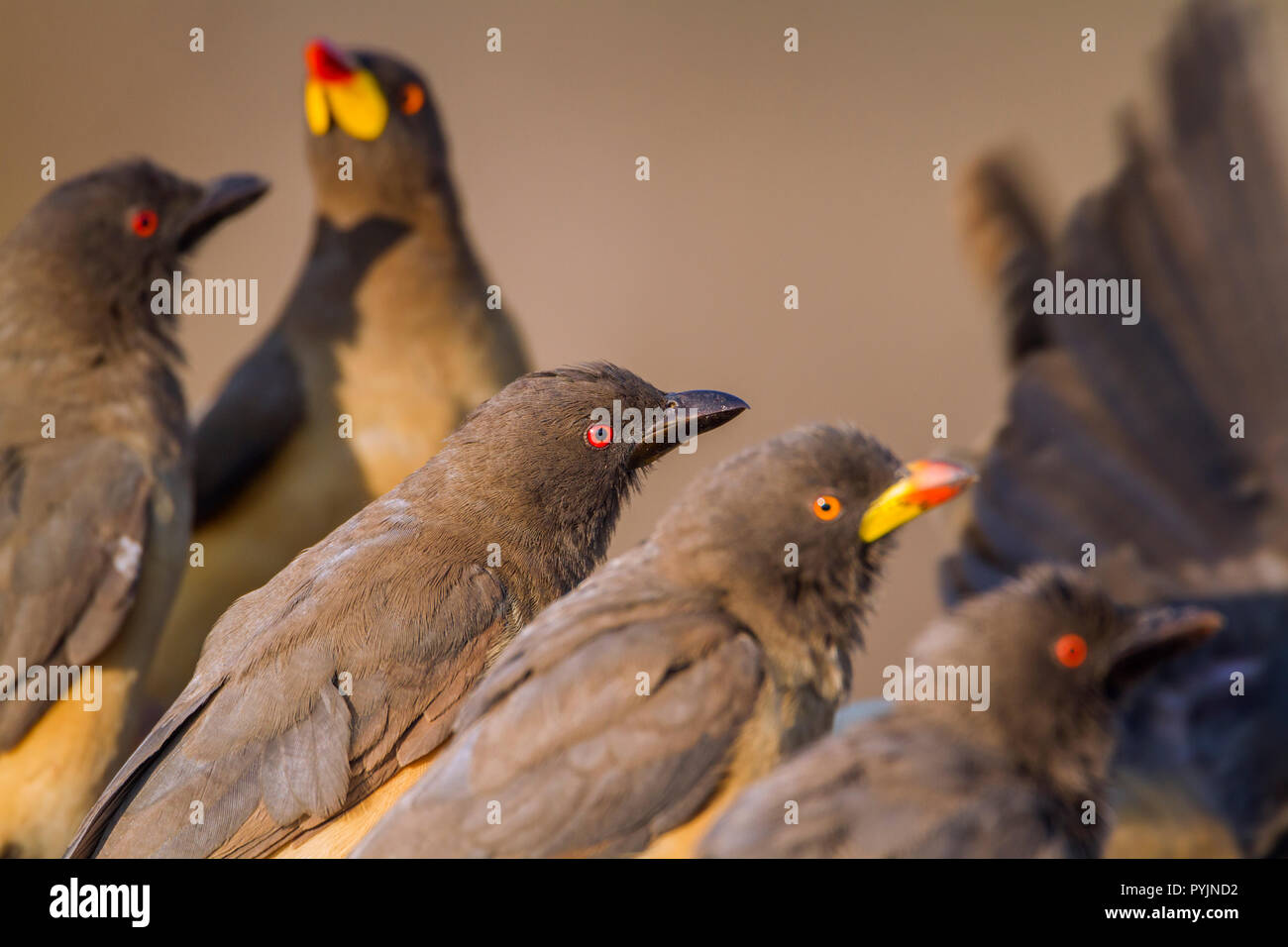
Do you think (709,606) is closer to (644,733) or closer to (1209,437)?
(644,733)

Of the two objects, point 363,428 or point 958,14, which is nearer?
point 363,428

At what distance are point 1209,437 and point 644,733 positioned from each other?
349 cm

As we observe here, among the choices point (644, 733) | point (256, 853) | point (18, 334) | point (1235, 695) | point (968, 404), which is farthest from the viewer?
point (968, 404)

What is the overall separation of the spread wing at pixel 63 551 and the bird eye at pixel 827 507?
1.87 metres

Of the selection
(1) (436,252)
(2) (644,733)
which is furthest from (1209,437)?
(2) (644,733)

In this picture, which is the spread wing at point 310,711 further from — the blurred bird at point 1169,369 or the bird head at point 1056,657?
the blurred bird at point 1169,369

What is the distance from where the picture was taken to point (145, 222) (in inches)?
141

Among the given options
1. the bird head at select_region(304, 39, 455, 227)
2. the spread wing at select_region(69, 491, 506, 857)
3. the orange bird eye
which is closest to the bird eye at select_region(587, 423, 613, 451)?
the spread wing at select_region(69, 491, 506, 857)

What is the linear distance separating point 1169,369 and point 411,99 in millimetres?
2876

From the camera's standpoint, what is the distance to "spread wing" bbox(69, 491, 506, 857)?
7.34ft

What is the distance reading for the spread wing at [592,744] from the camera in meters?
1.88

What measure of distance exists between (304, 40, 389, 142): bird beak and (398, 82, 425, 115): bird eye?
0.07 metres

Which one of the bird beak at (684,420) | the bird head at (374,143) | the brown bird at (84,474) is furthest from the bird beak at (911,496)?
the bird head at (374,143)

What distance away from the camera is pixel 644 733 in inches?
76.2
